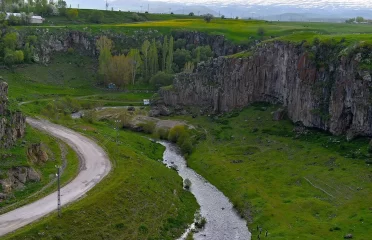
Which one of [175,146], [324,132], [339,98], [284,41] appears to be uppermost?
[284,41]

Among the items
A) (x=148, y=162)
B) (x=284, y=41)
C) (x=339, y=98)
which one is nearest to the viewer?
(x=148, y=162)

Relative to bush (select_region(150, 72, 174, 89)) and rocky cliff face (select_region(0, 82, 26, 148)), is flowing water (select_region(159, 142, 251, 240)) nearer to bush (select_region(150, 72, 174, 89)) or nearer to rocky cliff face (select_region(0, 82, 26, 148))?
rocky cliff face (select_region(0, 82, 26, 148))

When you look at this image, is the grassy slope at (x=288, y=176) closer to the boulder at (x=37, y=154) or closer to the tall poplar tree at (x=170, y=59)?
the boulder at (x=37, y=154)

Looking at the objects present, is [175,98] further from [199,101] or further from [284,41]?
[284,41]

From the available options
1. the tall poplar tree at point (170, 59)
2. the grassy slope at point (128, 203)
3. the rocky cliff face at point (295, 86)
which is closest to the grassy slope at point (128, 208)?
the grassy slope at point (128, 203)

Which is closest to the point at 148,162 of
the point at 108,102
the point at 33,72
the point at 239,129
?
the point at 239,129

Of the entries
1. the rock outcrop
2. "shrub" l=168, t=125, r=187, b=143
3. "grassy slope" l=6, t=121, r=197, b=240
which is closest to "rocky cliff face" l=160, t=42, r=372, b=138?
"shrub" l=168, t=125, r=187, b=143
